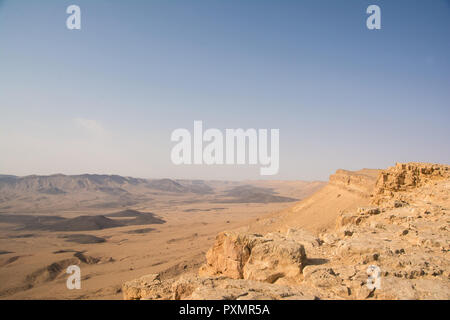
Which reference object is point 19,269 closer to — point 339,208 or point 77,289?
point 77,289

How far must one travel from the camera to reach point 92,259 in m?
22.2

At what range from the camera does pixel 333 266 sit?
5176 mm

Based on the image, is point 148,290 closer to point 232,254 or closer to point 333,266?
point 232,254

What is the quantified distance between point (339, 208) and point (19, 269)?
24.3 meters

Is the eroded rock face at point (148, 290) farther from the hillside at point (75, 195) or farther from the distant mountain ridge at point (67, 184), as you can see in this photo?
the distant mountain ridge at point (67, 184)

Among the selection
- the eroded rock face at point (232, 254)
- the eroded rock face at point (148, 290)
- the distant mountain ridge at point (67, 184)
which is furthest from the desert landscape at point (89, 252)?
the distant mountain ridge at point (67, 184)

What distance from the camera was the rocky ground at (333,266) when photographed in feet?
13.1

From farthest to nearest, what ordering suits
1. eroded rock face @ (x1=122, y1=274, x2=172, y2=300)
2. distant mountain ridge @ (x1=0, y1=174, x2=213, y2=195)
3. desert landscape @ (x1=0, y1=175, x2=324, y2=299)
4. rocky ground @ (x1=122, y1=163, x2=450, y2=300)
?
distant mountain ridge @ (x1=0, y1=174, x2=213, y2=195) → desert landscape @ (x1=0, y1=175, x2=324, y2=299) → eroded rock face @ (x1=122, y1=274, x2=172, y2=300) → rocky ground @ (x1=122, y1=163, x2=450, y2=300)

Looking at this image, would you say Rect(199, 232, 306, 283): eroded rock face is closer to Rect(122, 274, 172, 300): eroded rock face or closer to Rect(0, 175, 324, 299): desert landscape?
Rect(122, 274, 172, 300): eroded rock face

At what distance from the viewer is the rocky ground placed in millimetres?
4000

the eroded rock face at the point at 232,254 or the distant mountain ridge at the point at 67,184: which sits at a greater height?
the eroded rock face at the point at 232,254

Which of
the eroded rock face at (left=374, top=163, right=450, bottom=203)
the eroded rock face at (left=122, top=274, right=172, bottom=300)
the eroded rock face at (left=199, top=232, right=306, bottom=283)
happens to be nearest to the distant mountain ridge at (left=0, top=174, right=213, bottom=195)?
the eroded rock face at (left=374, top=163, right=450, bottom=203)
